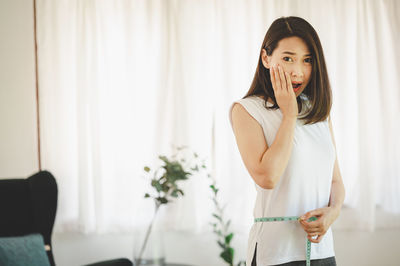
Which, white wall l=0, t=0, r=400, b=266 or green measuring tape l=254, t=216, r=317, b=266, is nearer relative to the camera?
green measuring tape l=254, t=216, r=317, b=266

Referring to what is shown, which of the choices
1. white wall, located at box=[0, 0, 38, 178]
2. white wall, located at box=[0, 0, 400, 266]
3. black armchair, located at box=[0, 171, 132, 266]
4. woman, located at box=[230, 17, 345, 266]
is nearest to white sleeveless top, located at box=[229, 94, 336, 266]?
woman, located at box=[230, 17, 345, 266]

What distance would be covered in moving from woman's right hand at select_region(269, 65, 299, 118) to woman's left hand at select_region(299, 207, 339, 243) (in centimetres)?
26

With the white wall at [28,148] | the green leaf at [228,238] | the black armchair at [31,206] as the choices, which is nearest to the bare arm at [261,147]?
the black armchair at [31,206]

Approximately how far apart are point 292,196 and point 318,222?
92 millimetres

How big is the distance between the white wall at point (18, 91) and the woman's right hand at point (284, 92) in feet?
7.16

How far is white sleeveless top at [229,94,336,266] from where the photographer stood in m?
1.06

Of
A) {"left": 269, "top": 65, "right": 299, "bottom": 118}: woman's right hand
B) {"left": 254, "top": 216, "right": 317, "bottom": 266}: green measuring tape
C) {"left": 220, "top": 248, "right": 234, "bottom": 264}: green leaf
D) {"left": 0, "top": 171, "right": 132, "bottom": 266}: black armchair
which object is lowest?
{"left": 220, "top": 248, "right": 234, "bottom": 264}: green leaf

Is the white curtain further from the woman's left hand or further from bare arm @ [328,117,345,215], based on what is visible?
the woman's left hand

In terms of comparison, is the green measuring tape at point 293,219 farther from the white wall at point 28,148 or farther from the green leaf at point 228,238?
the white wall at point 28,148

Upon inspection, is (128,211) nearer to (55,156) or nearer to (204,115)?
(55,156)

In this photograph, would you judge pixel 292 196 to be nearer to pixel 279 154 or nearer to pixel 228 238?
pixel 279 154

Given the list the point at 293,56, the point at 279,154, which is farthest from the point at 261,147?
the point at 293,56

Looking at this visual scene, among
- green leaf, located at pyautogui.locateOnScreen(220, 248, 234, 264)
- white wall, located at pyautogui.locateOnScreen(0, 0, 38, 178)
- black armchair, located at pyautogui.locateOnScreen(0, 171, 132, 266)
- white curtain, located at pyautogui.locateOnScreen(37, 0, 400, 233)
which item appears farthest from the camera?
white wall, located at pyautogui.locateOnScreen(0, 0, 38, 178)

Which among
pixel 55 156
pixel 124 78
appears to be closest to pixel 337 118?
pixel 124 78
